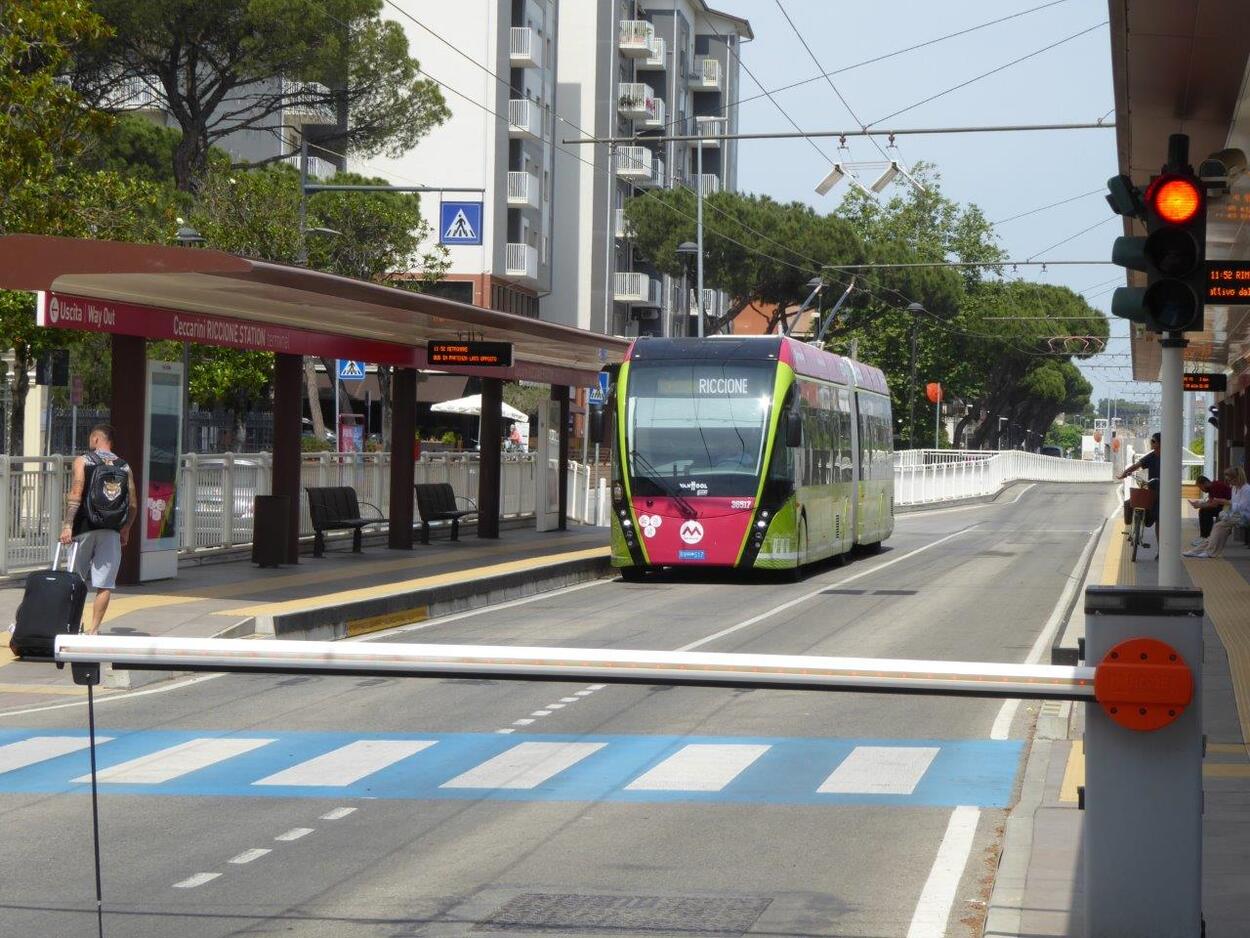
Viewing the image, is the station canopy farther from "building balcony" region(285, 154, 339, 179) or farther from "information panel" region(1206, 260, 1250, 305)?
"building balcony" region(285, 154, 339, 179)

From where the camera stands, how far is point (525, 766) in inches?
392

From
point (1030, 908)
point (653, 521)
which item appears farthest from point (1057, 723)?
point (653, 521)

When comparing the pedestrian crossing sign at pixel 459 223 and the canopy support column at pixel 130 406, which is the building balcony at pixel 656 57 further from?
the canopy support column at pixel 130 406

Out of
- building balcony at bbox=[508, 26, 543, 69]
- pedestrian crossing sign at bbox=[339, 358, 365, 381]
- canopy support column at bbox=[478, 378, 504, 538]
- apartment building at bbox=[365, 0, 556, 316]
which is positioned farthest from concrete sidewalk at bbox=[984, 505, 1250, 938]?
building balcony at bbox=[508, 26, 543, 69]

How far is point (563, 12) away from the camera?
7350cm

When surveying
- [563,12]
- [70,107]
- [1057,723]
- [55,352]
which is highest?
[563,12]

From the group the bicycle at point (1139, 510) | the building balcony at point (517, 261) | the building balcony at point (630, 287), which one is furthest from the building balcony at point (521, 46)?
the bicycle at point (1139, 510)

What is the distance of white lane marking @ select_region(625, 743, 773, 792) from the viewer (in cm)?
939

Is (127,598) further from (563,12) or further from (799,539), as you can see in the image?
(563,12)

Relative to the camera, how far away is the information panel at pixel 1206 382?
23230 mm

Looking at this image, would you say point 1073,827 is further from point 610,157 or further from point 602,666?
point 610,157

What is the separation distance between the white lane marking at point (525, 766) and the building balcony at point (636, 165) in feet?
213

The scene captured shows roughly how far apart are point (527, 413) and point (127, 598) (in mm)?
49707

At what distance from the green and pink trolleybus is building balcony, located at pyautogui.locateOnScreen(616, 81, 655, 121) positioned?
5129cm
